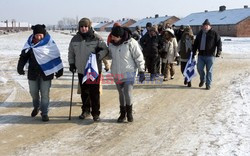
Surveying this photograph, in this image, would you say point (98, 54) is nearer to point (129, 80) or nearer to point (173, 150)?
point (129, 80)

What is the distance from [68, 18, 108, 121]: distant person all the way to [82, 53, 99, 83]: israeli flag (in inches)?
4.4

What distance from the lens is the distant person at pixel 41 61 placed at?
602 cm

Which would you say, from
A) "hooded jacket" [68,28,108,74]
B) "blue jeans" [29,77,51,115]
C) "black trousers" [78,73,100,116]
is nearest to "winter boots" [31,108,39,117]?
"blue jeans" [29,77,51,115]

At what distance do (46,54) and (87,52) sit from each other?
2.68 ft

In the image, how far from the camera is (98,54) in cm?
600

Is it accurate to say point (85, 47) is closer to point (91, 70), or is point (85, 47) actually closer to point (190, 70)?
point (91, 70)

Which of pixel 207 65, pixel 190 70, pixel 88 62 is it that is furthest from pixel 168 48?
pixel 88 62

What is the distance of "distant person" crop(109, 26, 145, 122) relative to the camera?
5.84 meters

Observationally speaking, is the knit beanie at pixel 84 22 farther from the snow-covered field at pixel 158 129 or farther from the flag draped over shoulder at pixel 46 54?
the snow-covered field at pixel 158 129

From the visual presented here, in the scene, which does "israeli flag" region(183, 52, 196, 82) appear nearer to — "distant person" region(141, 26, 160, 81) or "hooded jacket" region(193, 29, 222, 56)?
"hooded jacket" region(193, 29, 222, 56)

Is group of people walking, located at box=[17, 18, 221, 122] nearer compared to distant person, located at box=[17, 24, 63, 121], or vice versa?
group of people walking, located at box=[17, 18, 221, 122]

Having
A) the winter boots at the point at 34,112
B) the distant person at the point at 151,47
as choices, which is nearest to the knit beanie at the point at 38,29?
the winter boots at the point at 34,112

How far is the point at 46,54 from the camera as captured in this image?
6.07 meters

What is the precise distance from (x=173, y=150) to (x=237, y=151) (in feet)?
3.06
